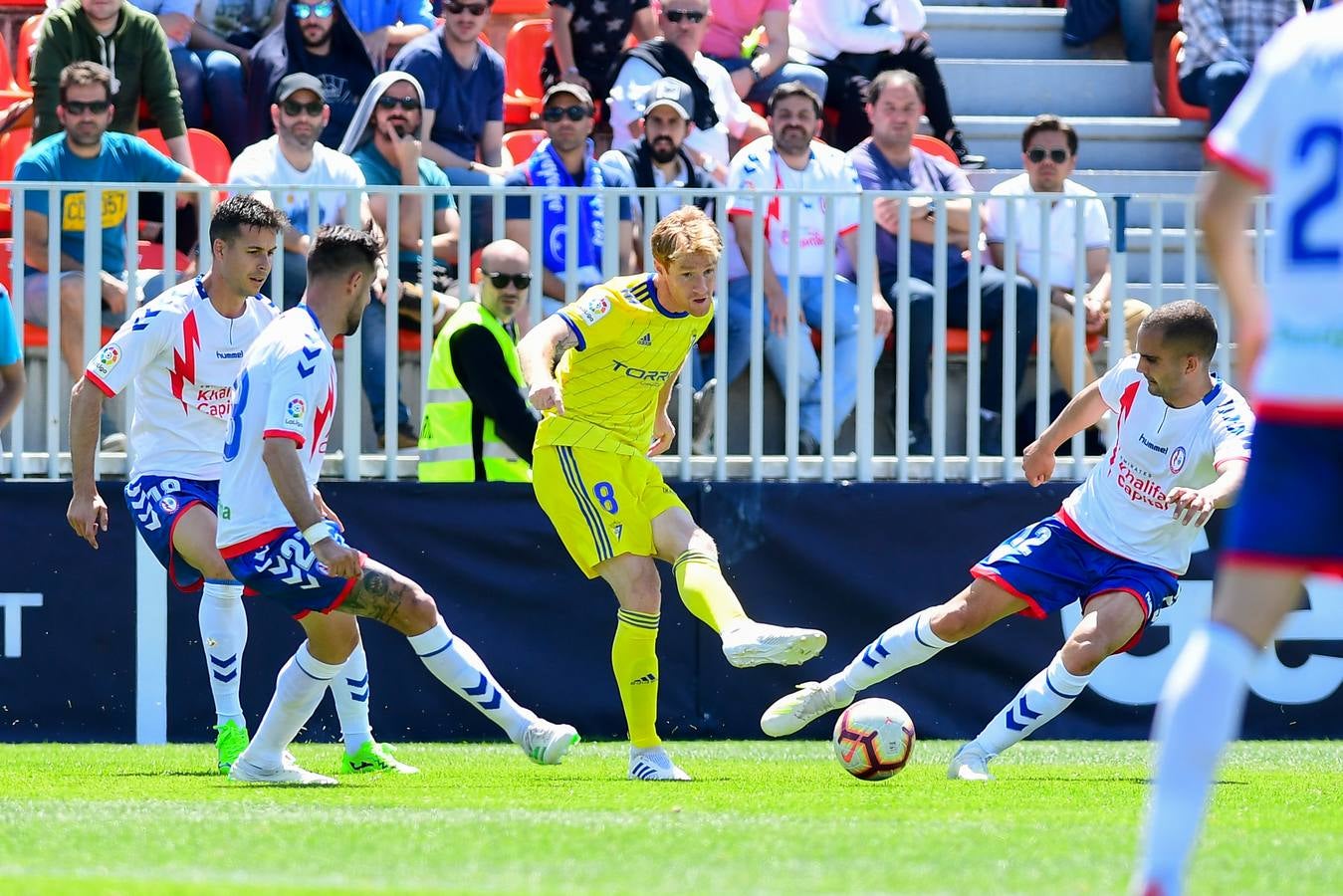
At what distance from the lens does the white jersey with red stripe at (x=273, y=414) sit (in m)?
6.65

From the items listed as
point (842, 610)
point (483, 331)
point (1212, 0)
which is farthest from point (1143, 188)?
point (483, 331)

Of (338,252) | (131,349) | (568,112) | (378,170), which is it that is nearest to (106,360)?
(131,349)

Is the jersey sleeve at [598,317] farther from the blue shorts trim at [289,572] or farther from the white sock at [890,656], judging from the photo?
the white sock at [890,656]

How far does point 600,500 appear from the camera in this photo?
7.60 metres

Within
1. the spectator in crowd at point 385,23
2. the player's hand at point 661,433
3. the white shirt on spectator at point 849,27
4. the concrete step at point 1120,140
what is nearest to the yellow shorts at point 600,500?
the player's hand at point 661,433

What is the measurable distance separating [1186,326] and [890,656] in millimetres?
1674

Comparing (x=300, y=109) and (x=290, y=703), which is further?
(x=300, y=109)

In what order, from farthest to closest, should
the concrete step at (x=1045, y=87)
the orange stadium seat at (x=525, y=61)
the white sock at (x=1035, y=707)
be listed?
the concrete step at (x=1045, y=87)
the orange stadium seat at (x=525, y=61)
the white sock at (x=1035, y=707)

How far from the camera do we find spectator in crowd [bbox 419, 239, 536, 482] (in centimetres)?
930

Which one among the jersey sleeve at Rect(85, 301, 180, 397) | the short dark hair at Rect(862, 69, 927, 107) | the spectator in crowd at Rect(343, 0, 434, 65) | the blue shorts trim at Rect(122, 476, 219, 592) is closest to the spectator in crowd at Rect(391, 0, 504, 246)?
the spectator in crowd at Rect(343, 0, 434, 65)

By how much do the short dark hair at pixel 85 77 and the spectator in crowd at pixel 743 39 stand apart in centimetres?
426

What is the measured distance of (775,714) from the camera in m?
7.68

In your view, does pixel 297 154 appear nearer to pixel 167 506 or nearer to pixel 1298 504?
pixel 167 506

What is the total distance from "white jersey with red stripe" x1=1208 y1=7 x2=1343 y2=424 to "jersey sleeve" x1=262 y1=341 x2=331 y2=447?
364 cm
